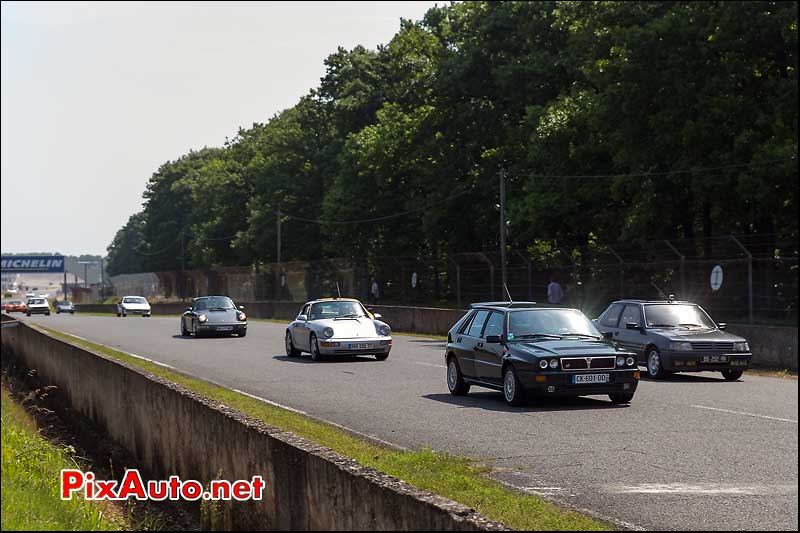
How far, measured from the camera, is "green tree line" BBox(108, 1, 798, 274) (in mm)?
37375

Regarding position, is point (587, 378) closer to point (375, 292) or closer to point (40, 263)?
point (375, 292)

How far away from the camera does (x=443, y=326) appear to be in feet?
122

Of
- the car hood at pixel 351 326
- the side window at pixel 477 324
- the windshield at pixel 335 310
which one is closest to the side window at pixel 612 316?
the car hood at pixel 351 326

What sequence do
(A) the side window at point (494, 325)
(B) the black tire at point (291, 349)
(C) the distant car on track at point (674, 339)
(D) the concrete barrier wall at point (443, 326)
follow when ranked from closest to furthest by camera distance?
(A) the side window at point (494, 325) < (C) the distant car on track at point (674, 339) < (D) the concrete barrier wall at point (443, 326) < (B) the black tire at point (291, 349)

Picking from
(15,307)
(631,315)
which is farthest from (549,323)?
(15,307)

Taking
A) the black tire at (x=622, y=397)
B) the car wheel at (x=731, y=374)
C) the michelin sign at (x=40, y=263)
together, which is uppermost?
the michelin sign at (x=40, y=263)

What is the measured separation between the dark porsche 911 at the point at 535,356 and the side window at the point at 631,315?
199 inches

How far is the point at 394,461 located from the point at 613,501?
2.32 m

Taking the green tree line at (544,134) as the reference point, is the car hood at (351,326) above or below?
below

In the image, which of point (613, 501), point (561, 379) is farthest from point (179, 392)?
point (561, 379)

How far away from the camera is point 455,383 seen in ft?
57.6

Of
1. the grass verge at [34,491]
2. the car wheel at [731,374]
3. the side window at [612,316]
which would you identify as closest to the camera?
the grass verge at [34,491]

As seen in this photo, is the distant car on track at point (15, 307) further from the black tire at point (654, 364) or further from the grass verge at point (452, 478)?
the grass verge at point (452, 478)

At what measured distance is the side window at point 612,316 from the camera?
894 inches
